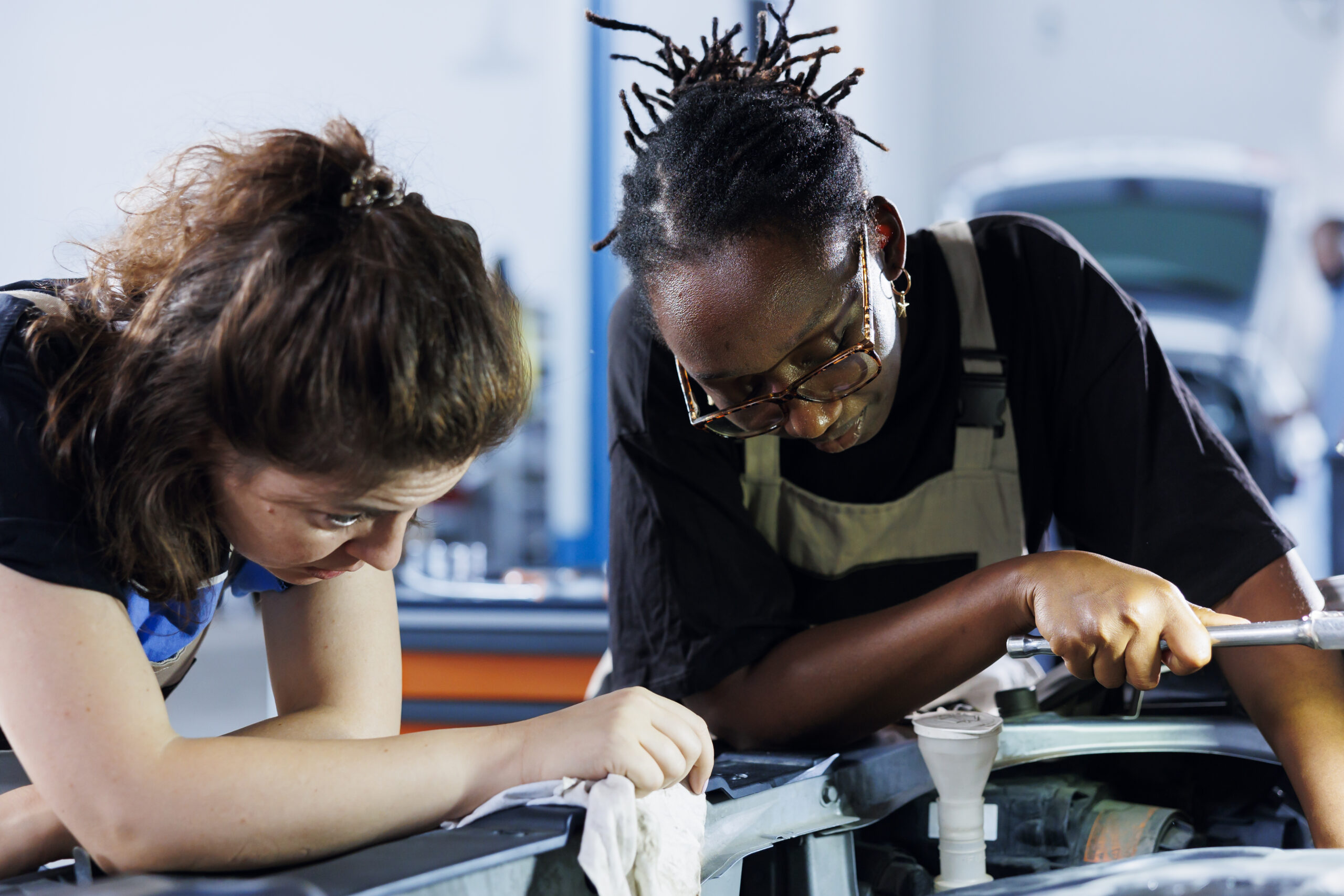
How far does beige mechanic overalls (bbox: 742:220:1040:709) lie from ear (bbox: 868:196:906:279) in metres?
0.16

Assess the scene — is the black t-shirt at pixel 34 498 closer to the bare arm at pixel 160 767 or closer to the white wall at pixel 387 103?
the bare arm at pixel 160 767

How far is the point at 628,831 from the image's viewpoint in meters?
0.78

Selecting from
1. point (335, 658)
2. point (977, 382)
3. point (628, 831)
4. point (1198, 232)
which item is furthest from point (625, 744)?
point (1198, 232)

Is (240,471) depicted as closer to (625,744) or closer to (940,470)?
(625,744)

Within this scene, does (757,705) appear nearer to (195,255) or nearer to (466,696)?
(195,255)

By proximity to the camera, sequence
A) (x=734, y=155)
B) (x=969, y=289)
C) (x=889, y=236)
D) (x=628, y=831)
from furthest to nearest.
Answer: (x=969, y=289) → (x=889, y=236) → (x=734, y=155) → (x=628, y=831)

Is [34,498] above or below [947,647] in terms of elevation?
above

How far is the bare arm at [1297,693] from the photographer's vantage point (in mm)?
1049

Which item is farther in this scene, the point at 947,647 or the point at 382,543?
the point at 947,647

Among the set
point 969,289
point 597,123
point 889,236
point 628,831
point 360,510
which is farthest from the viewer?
point 597,123

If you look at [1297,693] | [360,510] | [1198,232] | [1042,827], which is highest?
[1198,232]

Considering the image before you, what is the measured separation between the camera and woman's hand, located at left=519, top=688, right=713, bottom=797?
840mm

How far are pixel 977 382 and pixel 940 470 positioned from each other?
0.38 feet

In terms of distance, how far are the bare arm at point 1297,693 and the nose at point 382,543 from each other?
83 cm
